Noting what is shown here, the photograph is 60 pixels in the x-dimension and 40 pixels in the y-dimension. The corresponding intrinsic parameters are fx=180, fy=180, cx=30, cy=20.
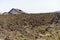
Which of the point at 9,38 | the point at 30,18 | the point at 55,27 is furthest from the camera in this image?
the point at 30,18

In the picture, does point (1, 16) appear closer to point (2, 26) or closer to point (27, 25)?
point (2, 26)

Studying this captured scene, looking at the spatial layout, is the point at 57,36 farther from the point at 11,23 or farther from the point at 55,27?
the point at 11,23

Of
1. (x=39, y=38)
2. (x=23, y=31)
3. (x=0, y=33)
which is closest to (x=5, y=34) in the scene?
(x=0, y=33)

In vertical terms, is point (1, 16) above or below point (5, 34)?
above

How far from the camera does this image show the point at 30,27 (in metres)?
7.04

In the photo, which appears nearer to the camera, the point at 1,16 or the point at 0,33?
the point at 0,33

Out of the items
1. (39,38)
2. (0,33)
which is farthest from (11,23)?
(39,38)

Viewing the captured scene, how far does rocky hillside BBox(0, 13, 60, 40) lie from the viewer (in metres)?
6.55

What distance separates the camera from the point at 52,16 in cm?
752

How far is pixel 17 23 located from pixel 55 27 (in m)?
1.55

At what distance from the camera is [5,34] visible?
21.8ft

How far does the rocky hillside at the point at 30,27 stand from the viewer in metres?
6.55

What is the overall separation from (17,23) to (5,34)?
2.87 ft

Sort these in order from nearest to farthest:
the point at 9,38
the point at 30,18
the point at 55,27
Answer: the point at 9,38 → the point at 55,27 → the point at 30,18
